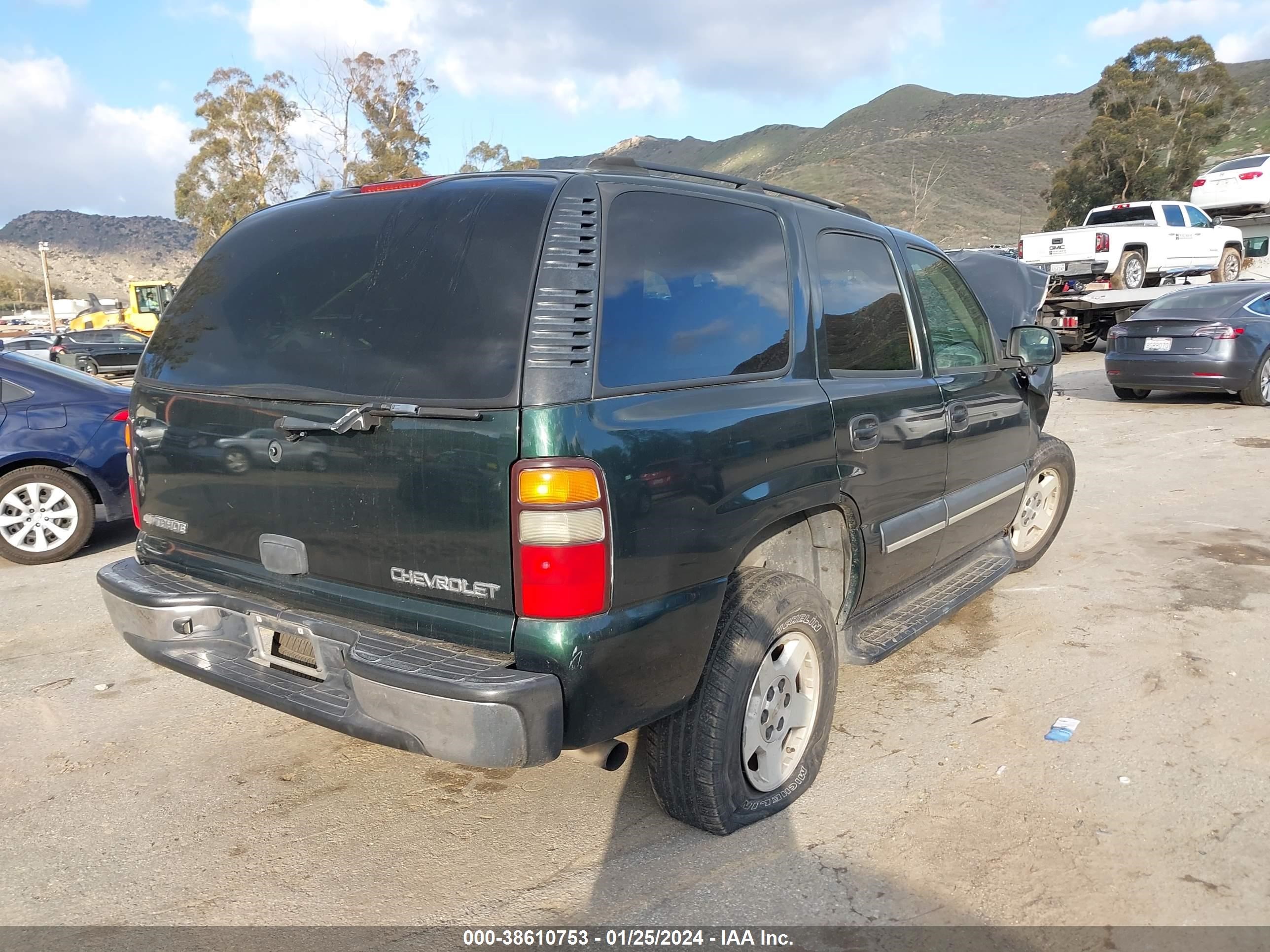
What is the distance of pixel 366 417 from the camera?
2.58 m

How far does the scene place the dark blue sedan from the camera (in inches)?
244

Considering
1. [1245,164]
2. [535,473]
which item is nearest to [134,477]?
[535,473]

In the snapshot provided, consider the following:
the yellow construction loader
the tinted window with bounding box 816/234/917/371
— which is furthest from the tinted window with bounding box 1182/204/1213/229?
the yellow construction loader

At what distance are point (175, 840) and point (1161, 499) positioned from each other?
7.19 meters

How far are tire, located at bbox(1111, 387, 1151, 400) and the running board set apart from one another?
9.31m

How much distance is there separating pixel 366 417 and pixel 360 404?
61 mm

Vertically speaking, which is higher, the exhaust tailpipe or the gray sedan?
the gray sedan

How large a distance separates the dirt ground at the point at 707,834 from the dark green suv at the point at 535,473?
1.08 ft

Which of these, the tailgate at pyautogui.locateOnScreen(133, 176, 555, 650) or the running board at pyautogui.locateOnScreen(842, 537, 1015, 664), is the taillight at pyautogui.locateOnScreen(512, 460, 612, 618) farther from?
the running board at pyautogui.locateOnScreen(842, 537, 1015, 664)

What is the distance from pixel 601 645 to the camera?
244 cm

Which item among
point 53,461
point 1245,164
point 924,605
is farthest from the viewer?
point 1245,164

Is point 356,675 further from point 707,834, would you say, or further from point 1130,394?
point 1130,394

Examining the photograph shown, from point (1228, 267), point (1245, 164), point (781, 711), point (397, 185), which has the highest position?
point (1245, 164)

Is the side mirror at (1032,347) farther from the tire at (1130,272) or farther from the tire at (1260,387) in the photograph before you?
the tire at (1130,272)
